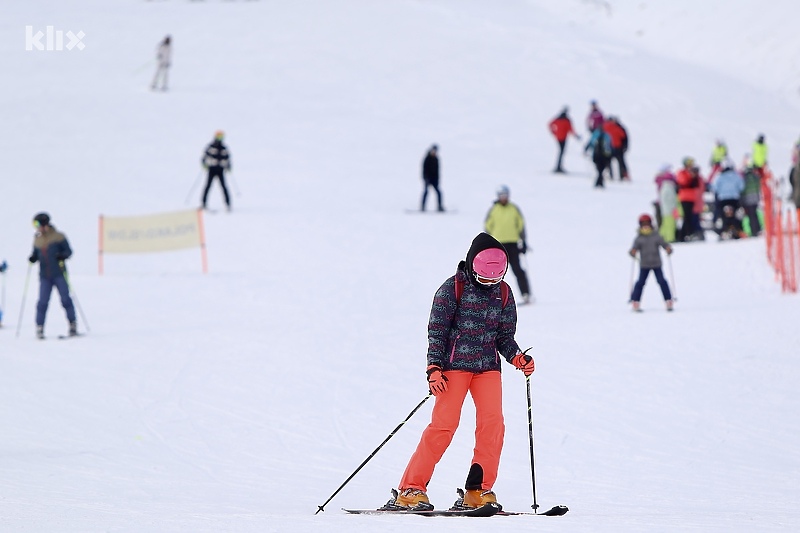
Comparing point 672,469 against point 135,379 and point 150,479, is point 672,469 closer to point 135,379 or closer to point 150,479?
point 150,479

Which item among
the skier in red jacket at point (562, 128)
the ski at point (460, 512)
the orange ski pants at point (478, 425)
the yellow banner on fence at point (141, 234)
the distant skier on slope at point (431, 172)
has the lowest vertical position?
the ski at point (460, 512)

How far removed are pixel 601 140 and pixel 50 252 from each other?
48.6 feet

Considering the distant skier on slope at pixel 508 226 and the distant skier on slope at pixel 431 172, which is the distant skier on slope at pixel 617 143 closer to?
the distant skier on slope at pixel 431 172

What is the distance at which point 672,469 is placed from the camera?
24.6ft

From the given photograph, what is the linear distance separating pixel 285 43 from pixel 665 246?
26872 mm

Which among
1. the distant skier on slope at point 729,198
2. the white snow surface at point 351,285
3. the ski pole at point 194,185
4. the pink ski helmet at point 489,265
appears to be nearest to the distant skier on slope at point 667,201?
the distant skier on slope at point 729,198

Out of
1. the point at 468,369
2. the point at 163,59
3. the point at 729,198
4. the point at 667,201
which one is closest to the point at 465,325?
the point at 468,369

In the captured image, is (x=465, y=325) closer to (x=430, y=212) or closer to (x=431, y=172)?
(x=431, y=172)

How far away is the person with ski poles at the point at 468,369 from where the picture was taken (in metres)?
5.66

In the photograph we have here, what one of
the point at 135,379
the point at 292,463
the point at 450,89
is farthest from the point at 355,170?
the point at 292,463

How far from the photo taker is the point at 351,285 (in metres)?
16.0

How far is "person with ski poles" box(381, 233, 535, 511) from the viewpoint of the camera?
223 inches

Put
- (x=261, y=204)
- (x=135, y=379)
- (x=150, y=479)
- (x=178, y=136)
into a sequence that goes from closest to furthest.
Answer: (x=150, y=479) → (x=135, y=379) → (x=261, y=204) → (x=178, y=136)

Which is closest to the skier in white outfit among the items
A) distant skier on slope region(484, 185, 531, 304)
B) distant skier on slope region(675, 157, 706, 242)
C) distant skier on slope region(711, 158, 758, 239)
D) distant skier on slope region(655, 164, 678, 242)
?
distant skier on slope region(655, 164, 678, 242)
